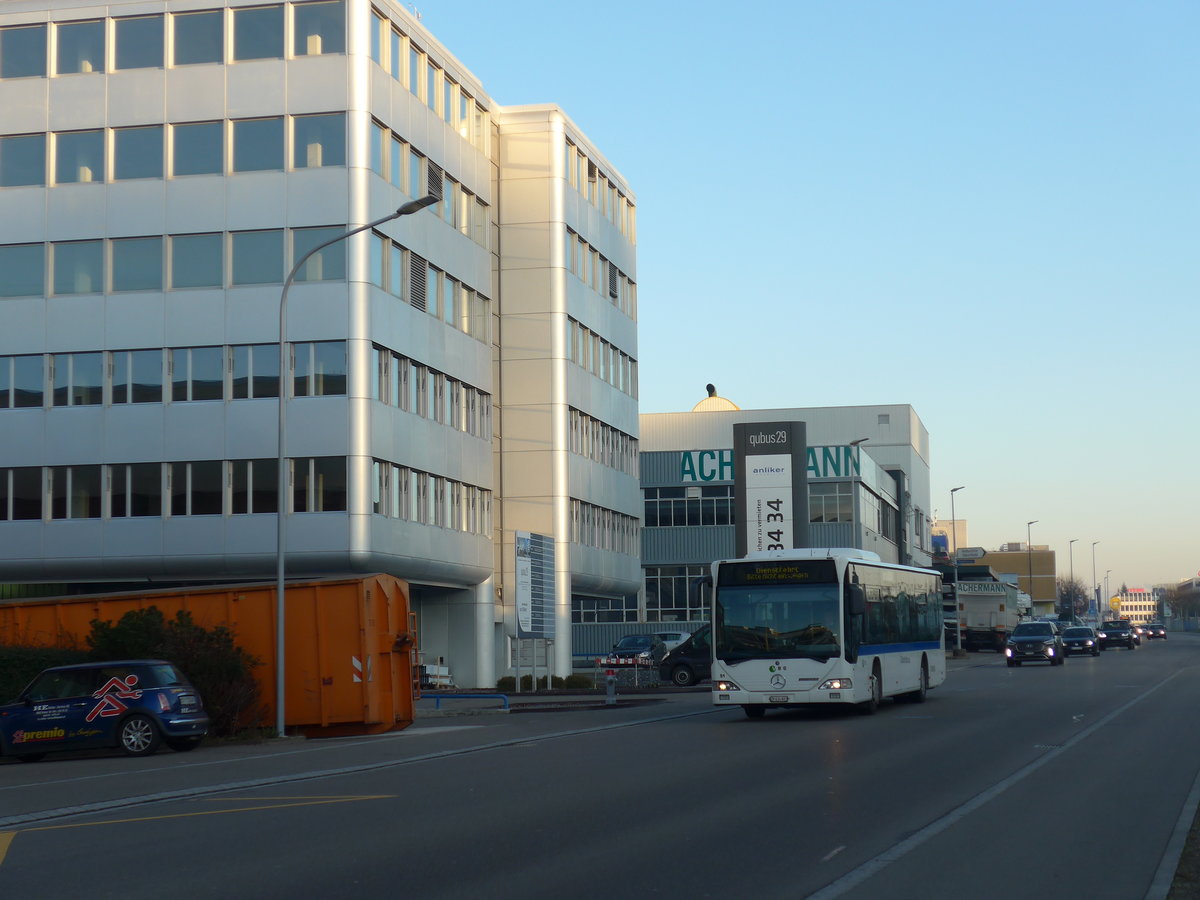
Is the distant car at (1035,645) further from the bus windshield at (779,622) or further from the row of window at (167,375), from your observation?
the bus windshield at (779,622)

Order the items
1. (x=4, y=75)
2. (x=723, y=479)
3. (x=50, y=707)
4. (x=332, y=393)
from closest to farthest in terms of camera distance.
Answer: (x=50, y=707) < (x=332, y=393) < (x=4, y=75) < (x=723, y=479)

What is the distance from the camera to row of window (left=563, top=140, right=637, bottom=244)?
180ft

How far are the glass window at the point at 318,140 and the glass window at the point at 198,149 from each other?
230 centimetres

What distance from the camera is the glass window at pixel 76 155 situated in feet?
141

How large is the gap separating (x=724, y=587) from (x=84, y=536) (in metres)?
23.3

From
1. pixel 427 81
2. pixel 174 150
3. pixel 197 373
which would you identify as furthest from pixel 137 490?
pixel 427 81

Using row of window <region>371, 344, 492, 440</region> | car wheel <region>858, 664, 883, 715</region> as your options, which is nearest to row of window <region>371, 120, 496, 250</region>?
row of window <region>371, 344, 492, 440</region>

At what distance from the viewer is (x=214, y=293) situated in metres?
41.5

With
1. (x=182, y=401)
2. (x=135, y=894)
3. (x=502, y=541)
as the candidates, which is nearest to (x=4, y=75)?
(x=182, y=401)

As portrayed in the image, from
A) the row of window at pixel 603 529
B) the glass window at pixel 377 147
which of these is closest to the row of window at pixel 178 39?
the glass window at pixel 377 147

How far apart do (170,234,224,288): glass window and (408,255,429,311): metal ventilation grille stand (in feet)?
18.4

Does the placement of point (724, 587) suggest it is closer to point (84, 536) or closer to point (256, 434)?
point (256, 434)

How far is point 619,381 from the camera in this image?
202 ft

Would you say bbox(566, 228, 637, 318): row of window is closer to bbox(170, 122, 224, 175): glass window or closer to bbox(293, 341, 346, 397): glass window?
bbox(293, 341, 346, 397): glass window
